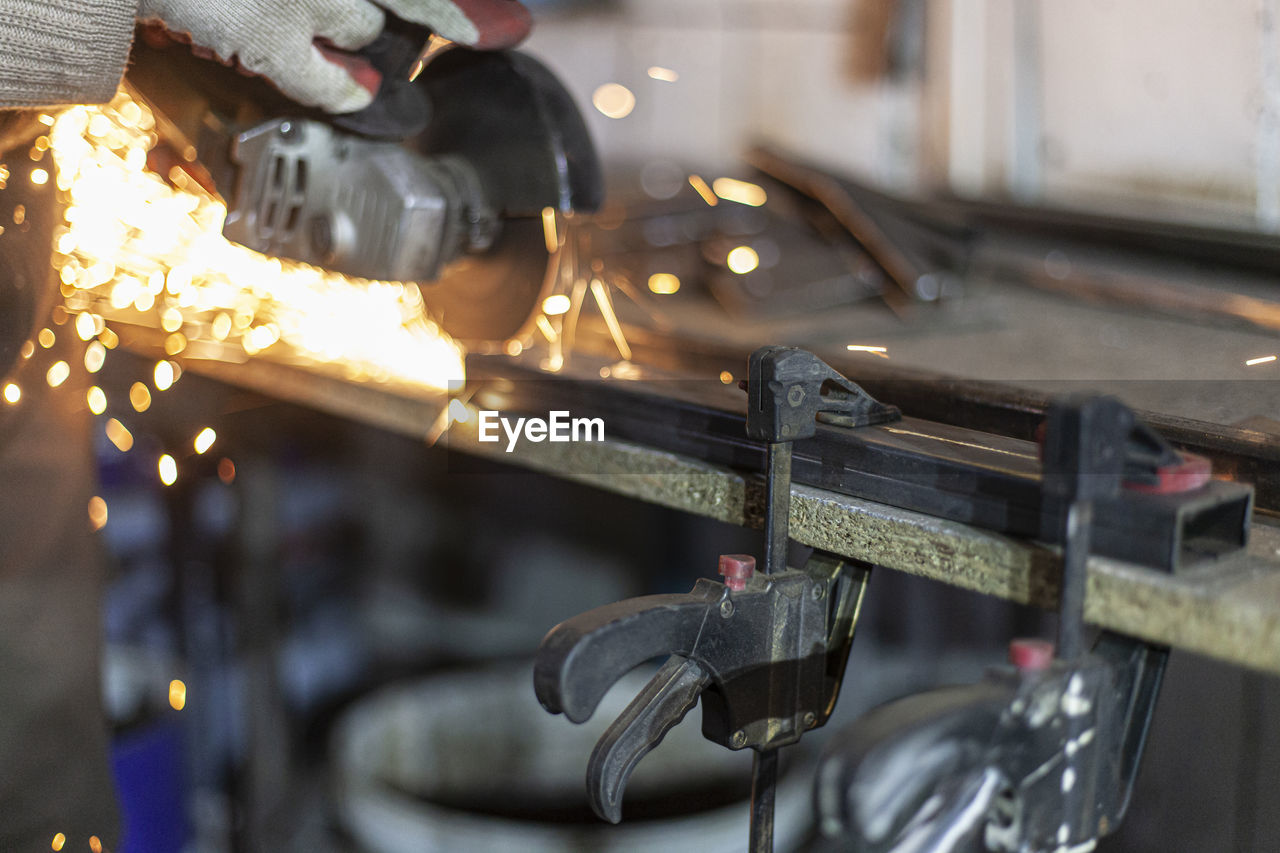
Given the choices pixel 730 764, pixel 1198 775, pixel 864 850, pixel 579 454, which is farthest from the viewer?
pixel 730 764

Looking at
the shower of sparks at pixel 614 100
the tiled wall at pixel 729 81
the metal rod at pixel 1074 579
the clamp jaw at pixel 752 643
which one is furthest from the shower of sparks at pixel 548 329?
the shower of sparks at pixel 614 100

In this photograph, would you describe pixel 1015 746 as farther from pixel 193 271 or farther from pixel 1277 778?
pixel 193 271

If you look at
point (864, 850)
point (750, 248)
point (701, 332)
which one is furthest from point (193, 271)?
point (864, 850)

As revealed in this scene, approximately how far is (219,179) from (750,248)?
32.0 inches

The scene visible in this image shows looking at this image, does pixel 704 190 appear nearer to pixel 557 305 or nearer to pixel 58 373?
pixel 557 305

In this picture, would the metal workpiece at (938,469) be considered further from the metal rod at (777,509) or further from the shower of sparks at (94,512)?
the shower of sparks at (94,512)

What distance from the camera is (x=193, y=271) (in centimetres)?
134

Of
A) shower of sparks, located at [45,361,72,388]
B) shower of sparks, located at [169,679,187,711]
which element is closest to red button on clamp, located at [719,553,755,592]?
shower of sparks, located at [45,361,72,388]

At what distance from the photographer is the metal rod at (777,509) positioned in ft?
2.29

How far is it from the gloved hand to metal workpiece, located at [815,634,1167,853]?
2.36 feet

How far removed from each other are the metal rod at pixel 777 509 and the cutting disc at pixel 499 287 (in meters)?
0.47

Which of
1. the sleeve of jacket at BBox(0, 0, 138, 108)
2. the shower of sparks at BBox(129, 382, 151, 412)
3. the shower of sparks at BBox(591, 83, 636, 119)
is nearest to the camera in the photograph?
the sleeve of jacket at BBox(0, 0, 138, 108)

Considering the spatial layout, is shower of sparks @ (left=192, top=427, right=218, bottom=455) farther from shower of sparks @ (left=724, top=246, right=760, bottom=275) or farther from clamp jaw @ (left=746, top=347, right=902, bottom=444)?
clamp jaw @ (left=746, top=347, right=902, bottom=444)

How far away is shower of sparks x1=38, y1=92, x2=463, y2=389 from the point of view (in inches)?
46.6
